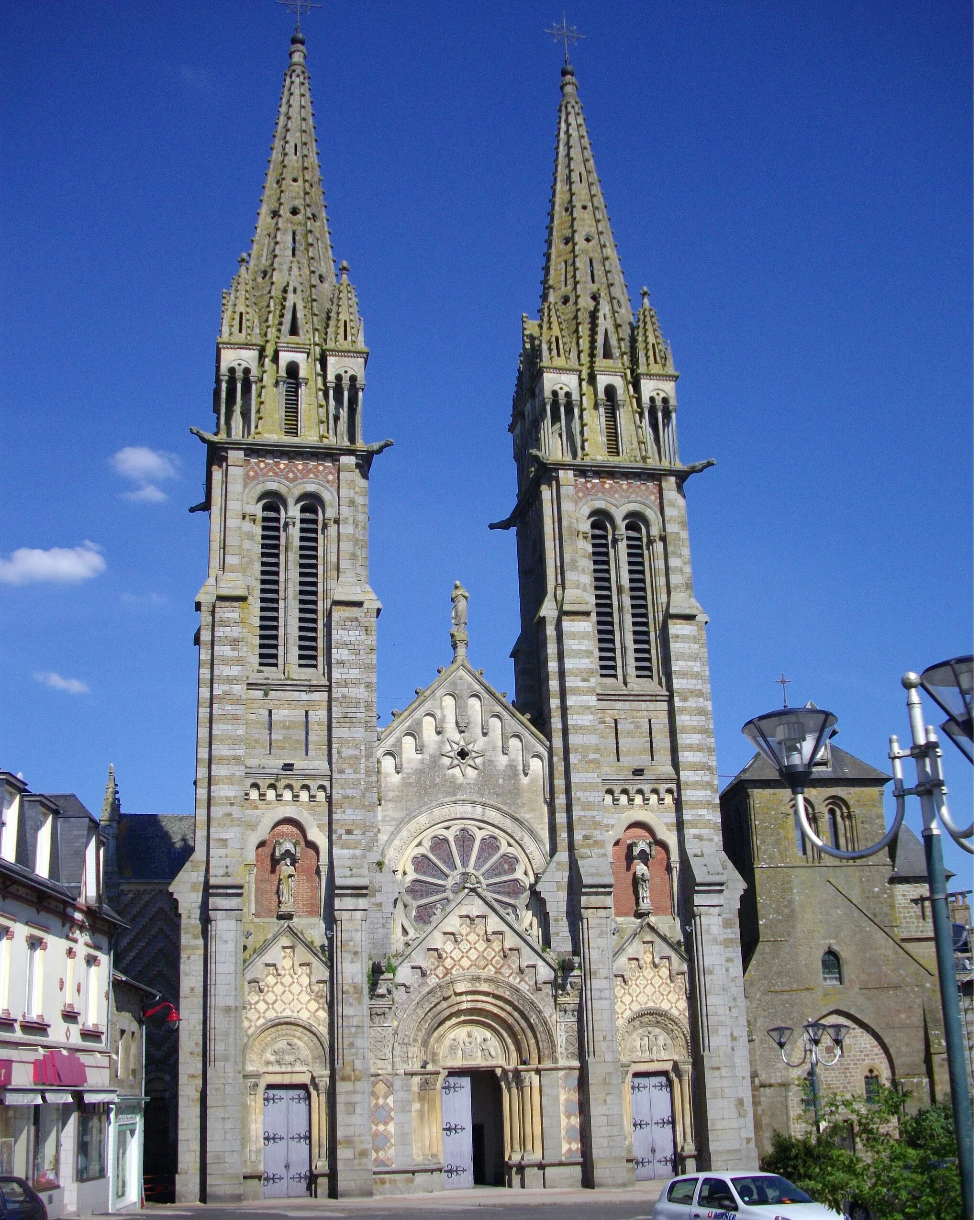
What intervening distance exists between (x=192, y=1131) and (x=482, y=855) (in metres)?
10.3

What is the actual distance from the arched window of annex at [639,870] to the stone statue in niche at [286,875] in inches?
342

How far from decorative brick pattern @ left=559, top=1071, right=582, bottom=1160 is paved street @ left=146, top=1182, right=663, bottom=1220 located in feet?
3.65

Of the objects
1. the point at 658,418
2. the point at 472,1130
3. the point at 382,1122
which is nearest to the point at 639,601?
the point at 658,418

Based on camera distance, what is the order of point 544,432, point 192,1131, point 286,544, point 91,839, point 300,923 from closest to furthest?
point 91,839
point 192,1131
point 300,923
point 286,544
point 544,432

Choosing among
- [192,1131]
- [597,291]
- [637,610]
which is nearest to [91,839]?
[192,1131]

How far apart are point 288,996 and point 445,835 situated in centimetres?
611

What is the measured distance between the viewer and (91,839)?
30.8 m

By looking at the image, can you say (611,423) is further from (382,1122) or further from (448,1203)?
(448,1203)

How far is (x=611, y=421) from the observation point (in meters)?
43.4

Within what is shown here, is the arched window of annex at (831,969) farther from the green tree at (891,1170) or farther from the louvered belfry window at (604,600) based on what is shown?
the green tree at (891,1170)

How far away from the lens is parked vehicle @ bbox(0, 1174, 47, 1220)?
1748 centimetres

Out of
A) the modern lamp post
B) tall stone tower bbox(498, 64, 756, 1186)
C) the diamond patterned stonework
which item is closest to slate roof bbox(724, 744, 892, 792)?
tall stone tower bbox(498, 64, 756, 1186)

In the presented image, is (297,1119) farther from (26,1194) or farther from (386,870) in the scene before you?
(26,1194)

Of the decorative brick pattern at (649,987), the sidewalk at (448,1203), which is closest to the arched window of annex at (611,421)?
the decorative brick pattern at (649,987)
